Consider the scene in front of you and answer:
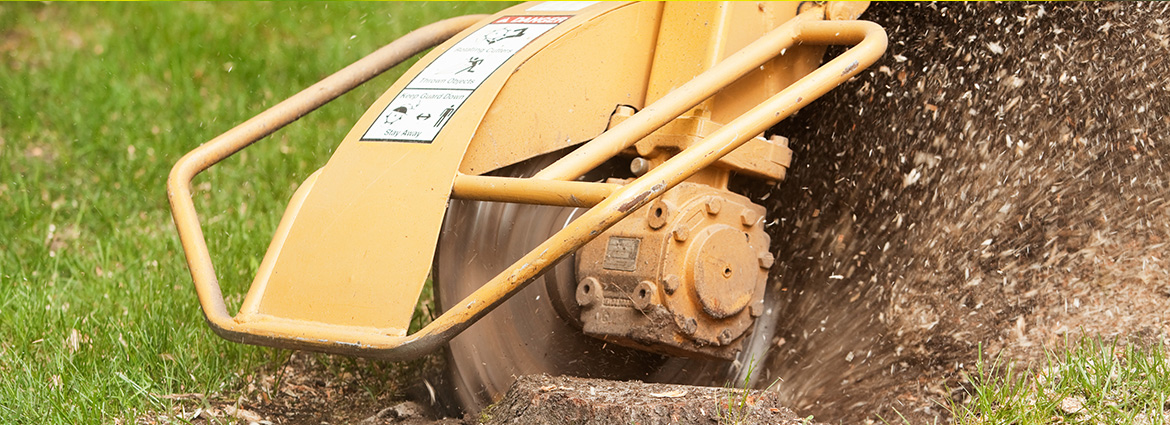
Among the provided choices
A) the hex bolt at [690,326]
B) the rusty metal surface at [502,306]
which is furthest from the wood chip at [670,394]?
the rusty metal surface at [502,306]

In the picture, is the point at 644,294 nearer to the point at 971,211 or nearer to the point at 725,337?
the point at 725,337

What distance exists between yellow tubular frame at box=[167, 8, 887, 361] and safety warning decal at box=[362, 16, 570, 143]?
0.64ft

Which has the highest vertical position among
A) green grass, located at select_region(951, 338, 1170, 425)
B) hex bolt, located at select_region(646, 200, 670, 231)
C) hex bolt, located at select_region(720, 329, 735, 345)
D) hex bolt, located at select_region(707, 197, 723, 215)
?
hex bolt, located at select_region(646, 200, 670, 231)

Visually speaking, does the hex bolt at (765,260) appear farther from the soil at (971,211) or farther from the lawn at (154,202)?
the lawn at (154,202)

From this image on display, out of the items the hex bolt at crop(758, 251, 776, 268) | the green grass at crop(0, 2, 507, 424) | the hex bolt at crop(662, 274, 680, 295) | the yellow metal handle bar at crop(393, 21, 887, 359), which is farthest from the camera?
the green grass at crop(0, 2, 507, 424)

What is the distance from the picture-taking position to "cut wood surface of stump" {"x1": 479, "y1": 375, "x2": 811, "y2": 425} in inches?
73.4

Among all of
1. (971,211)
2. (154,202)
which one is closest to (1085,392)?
(971,211)

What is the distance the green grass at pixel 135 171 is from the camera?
255cm

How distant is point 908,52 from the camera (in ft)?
8.41

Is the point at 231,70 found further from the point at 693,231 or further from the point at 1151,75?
the point at 1151,75

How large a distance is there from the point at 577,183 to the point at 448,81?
511mm

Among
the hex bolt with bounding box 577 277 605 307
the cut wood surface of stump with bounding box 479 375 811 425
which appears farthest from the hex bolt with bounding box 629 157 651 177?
the cut wood surface of stump with bounding box 479 375 811 425

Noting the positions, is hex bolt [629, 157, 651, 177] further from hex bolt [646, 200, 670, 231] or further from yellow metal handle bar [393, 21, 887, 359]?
yellow metal handle bar [393, 21, 887, 359]

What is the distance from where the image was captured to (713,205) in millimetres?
2191
